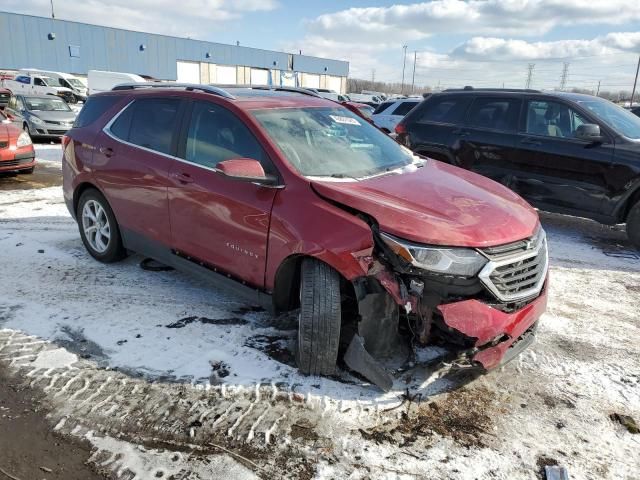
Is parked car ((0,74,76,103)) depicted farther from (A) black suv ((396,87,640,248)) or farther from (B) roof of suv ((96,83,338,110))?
(B) roof of suv ((96,83,338,110))

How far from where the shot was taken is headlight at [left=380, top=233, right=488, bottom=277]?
275cm

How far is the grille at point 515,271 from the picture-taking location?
2.82 m

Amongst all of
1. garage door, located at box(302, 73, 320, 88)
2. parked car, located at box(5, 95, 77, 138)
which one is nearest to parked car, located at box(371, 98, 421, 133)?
parked car, located at box(5, 95, 77, 138)

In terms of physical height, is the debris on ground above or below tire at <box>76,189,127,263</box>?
below

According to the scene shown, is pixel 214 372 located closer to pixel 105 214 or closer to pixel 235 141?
pixel 235 141

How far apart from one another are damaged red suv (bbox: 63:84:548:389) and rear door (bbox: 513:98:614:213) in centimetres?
297

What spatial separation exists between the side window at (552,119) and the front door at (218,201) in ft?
15.5

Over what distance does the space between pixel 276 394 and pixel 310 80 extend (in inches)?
2523

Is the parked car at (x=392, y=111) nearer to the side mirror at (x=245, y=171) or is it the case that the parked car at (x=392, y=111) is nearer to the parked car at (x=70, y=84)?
the side mirror at (x=245, y=171)

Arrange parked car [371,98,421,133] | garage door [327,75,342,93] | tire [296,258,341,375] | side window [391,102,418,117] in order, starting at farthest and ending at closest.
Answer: garage door [327,75,342,93]
side window [391,102,418,117]
parked car [371,98,421,133]
tire [296,258,341,375]

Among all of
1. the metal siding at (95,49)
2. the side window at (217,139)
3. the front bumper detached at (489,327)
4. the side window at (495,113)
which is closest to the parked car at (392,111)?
the side window at (495,113)

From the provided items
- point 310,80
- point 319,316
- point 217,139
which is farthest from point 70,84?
point 310,80

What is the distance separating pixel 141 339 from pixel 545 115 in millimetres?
5882

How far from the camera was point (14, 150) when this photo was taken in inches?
356
